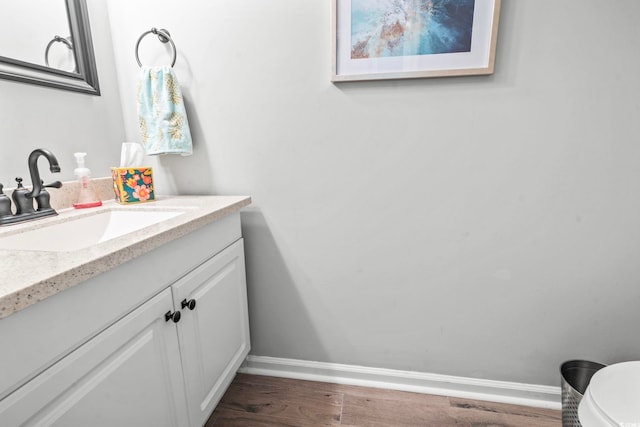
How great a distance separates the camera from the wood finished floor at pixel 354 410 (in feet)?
3.99

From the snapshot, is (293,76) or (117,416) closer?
(117,416)

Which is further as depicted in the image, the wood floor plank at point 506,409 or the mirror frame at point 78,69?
the wood floor plank at point 506,409

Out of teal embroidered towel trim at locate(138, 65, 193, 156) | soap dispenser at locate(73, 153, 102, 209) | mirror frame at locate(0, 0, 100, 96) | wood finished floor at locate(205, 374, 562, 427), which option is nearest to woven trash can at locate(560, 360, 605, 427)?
wood finished floor at locate(205, 374, 562, 427)

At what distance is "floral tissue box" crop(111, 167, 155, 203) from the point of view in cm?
114

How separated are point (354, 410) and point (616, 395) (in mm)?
879

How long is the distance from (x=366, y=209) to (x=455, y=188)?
1.12 ft

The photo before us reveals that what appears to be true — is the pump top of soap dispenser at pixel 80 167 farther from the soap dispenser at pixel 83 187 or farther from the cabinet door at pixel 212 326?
the cabinet door at pixel 212 326

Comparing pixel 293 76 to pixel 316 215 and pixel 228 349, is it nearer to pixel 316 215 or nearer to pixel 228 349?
pixel 316 215

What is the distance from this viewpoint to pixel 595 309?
118cm

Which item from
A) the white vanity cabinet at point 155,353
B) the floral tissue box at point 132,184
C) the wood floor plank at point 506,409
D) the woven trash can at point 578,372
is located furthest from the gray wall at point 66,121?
the woven trash can at point 578,372

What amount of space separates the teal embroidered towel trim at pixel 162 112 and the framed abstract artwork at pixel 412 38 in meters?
0.62

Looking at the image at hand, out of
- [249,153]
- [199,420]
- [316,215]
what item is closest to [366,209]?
[316,215]

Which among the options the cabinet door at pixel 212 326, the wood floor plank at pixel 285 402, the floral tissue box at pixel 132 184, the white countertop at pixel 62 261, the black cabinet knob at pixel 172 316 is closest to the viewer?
the white countertop at pixel 62 261

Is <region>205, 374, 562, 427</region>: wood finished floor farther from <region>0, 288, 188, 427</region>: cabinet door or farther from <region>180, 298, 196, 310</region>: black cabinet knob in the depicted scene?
<region>180, 298, 196, 310</region>: black cabinet knob
